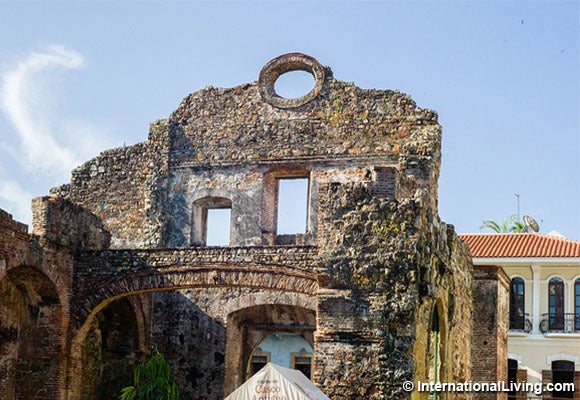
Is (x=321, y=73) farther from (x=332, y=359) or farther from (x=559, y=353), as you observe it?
(x=559, y=353)

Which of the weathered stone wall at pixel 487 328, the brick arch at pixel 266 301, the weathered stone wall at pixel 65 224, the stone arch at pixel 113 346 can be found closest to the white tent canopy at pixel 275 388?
the weathered stone wall at pixel 65 224

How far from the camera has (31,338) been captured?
18.1 metres

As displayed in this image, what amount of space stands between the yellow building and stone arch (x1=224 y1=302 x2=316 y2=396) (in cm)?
1026

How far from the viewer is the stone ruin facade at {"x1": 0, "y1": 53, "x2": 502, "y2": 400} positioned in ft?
52.4

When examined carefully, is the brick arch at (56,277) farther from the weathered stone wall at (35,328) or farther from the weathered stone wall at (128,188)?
the weathered stone wall at (128,188)

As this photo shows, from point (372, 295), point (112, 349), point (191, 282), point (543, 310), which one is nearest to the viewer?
point (372, 295)

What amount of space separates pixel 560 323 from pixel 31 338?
1890 cm

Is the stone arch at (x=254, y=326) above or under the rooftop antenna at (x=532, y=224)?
under

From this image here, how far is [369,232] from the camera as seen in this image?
16.2 meters

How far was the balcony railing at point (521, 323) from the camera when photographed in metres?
31.0

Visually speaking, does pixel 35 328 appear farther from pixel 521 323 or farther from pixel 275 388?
pixel 521 323

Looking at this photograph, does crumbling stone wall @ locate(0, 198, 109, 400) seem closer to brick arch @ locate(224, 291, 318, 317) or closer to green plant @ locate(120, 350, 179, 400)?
green plant @ locate(120, 350, 179, 400)

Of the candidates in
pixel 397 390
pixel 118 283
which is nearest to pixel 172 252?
pixel 118 283

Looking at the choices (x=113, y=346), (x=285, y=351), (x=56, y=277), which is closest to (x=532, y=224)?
(x=285, y=351)
